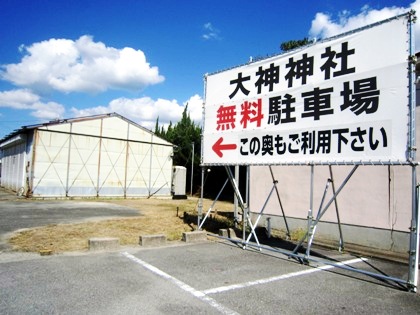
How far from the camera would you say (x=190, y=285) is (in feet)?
15.9

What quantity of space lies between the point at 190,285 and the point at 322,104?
4183 millimetres

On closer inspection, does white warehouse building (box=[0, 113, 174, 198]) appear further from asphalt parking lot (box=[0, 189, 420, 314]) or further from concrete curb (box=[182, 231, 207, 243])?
concrete curb (box=[182, 231, 207, 243])

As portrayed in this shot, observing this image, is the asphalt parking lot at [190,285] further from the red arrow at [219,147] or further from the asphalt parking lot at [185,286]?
the red arrow at [219,147]

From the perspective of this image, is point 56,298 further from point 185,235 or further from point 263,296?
point 185,235

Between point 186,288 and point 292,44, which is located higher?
point 292,44

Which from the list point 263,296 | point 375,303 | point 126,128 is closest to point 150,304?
point 263,296

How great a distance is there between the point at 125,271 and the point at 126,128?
18.1 metres

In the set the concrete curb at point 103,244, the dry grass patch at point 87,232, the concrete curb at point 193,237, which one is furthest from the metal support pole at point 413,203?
the concrete curb at point 103,244

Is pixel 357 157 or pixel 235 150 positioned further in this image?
pixel 235 150

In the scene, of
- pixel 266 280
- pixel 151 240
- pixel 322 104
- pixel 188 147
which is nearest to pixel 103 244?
pixel 151 240

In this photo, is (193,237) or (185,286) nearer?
(185,286)

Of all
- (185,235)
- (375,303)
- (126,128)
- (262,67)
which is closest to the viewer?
(375,303)

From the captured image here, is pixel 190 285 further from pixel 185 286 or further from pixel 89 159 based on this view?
pixel 89 159

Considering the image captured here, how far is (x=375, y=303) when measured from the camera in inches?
173
